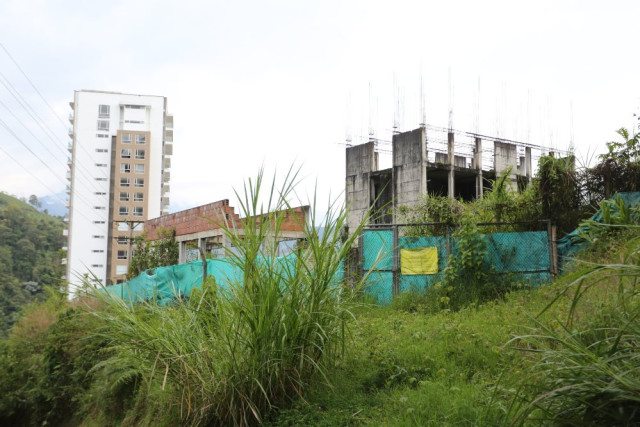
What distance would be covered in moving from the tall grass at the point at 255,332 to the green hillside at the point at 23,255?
26.8 metres

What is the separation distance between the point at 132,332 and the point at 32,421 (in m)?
7.11

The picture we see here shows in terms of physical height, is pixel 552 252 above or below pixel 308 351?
above

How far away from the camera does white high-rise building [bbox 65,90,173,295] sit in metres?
65.1

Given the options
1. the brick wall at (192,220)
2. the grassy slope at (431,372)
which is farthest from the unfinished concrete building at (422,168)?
the grassy slope at (431,372)

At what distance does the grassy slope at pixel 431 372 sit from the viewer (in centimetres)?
398

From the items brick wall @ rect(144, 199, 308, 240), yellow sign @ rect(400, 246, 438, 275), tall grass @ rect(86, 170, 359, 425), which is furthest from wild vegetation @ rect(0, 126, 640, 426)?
brick wall @ rect(144, 199, 308, 240)

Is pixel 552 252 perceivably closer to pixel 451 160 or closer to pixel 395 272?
pixel 395 272

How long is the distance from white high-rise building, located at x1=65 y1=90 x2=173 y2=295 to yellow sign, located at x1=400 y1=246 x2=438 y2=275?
193ft

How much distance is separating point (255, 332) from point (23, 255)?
50.5 metres

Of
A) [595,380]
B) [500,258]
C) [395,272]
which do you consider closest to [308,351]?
[595,380]

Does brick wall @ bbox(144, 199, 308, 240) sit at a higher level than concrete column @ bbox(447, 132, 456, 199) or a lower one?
lower

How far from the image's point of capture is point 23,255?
48.1 metres

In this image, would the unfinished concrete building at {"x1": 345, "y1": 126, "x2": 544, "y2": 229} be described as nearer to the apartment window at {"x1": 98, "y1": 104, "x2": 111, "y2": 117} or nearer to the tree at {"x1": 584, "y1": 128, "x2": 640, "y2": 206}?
the tree at {"x1": 584, "y1": 128, "x2": 640, "y2": 206}

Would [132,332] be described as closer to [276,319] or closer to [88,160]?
[276,319]
